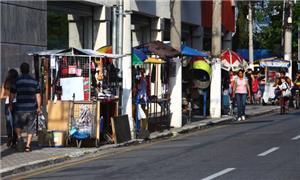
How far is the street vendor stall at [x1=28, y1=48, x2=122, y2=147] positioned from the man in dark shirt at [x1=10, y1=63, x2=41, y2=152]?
48.1 inches

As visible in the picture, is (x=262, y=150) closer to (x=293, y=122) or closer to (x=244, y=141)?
(x=244, y=141)

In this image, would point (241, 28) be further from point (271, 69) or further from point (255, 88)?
point (255, 88)

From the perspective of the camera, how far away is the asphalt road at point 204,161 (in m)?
11.1

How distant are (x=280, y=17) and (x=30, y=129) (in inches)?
1948

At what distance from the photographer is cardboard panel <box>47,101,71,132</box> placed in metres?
15.4

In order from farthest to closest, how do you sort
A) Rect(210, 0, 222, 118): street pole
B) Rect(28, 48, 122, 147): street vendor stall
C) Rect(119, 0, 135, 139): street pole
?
Rect(210, 0, 222, 118): street pole, Rect(119, 0, 135, 139): street pole, Rect(28, 48, 122, 147): street vendor stall

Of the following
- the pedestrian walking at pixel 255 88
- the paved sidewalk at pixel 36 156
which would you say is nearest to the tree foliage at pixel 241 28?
the pedestrian walking at pixel 255 88

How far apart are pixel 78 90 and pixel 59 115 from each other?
75cm

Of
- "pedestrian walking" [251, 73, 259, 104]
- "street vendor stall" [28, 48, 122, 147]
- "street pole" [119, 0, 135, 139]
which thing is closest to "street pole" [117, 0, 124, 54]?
"street pole" [119, 0, 135, 139]

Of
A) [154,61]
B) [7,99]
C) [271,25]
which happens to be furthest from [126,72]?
[271,25]

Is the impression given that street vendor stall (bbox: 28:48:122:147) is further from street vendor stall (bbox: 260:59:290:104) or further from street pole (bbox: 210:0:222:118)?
street vendor stall (bbox: 260:59:290:104)

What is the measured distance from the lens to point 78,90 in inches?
619

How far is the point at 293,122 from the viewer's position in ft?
73.7

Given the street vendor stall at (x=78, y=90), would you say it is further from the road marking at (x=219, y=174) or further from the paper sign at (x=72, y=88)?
the road marking at (x=219, y=174)
